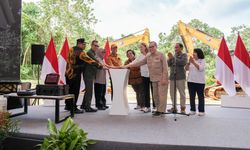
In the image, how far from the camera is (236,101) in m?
6.63

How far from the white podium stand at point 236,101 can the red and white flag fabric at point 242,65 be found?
20cm

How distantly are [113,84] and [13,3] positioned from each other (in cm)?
322

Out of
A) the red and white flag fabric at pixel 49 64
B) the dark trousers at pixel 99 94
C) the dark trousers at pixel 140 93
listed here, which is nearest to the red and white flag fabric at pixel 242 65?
the dark trousers at pixel 140 93

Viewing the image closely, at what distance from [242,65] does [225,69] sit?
1.34 ft

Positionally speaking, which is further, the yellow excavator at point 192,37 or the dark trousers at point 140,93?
the yellow excavator at point 192,37

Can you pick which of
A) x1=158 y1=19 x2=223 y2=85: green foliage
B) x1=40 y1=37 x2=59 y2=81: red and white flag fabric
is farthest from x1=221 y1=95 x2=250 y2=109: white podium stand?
x1=158 y1=19 x2=223 y2=85: green foliage

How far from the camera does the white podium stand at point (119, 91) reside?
507 cm

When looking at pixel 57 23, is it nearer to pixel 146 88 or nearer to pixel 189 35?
pixel 189 35

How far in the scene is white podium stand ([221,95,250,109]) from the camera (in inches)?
256

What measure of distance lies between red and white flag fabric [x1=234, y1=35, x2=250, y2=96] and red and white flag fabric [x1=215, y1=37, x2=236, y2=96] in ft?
0.79

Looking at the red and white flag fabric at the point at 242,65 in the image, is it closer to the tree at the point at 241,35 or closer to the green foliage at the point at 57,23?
the green foliage at the point at 57,23

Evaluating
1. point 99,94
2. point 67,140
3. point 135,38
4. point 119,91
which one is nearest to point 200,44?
point 135,38

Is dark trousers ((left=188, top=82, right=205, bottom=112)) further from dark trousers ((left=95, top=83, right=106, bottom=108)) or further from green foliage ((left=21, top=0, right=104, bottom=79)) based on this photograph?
green foliage ((left=21, top=0, right=104, bottom=79))

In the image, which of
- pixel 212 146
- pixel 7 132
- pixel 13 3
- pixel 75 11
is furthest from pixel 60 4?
pixel 212 146
